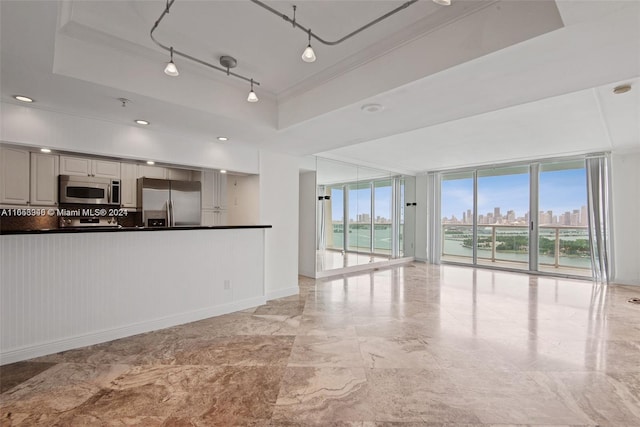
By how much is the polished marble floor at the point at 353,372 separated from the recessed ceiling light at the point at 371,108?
7.63ft

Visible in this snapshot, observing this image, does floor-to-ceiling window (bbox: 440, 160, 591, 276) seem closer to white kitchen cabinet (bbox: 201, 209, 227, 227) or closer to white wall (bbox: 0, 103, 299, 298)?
white wall (bbox: 0, 103, 299, 298)

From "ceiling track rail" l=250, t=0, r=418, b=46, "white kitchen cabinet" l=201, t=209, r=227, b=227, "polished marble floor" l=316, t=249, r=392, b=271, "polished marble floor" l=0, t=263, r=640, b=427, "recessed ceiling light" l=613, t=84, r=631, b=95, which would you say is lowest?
"polished marble floor" l=0, t=263, r=640, b=427

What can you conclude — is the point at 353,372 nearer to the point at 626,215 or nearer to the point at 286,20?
the point at 286,20

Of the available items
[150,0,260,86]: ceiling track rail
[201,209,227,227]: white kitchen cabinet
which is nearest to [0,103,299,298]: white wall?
[201,209,227,227]: white kitchen cabinet

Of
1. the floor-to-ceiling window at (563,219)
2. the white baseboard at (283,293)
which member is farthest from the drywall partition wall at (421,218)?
the white baseboard at (283,293)

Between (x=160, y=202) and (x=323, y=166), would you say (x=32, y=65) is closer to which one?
(x=160, y=202)

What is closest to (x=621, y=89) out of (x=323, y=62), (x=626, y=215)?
(x=323, y=62)

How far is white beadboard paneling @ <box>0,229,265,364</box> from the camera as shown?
8.59 ft

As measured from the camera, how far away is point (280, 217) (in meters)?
4.80

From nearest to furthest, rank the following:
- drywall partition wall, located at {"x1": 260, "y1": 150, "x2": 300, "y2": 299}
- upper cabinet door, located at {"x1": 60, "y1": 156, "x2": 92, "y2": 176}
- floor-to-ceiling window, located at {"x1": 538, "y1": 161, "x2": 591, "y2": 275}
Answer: upper cabinet door, located at {"x1": 60, "y1": 156, "x2": 92, "y2": 176}, drywall partition wall, located at {"x1": 260, "y1": 150, "x2": 300, "y2": 299}, floor-to-ceiling window, located at {"x1": 538, "y1": 161, "x2": 591, "y2": 275}

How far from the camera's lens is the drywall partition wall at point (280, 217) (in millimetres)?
4605

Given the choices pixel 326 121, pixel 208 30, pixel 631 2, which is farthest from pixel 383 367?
pixel 208 30

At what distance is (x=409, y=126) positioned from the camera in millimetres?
3416

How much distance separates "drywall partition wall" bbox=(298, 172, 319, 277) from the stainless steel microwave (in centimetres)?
344
